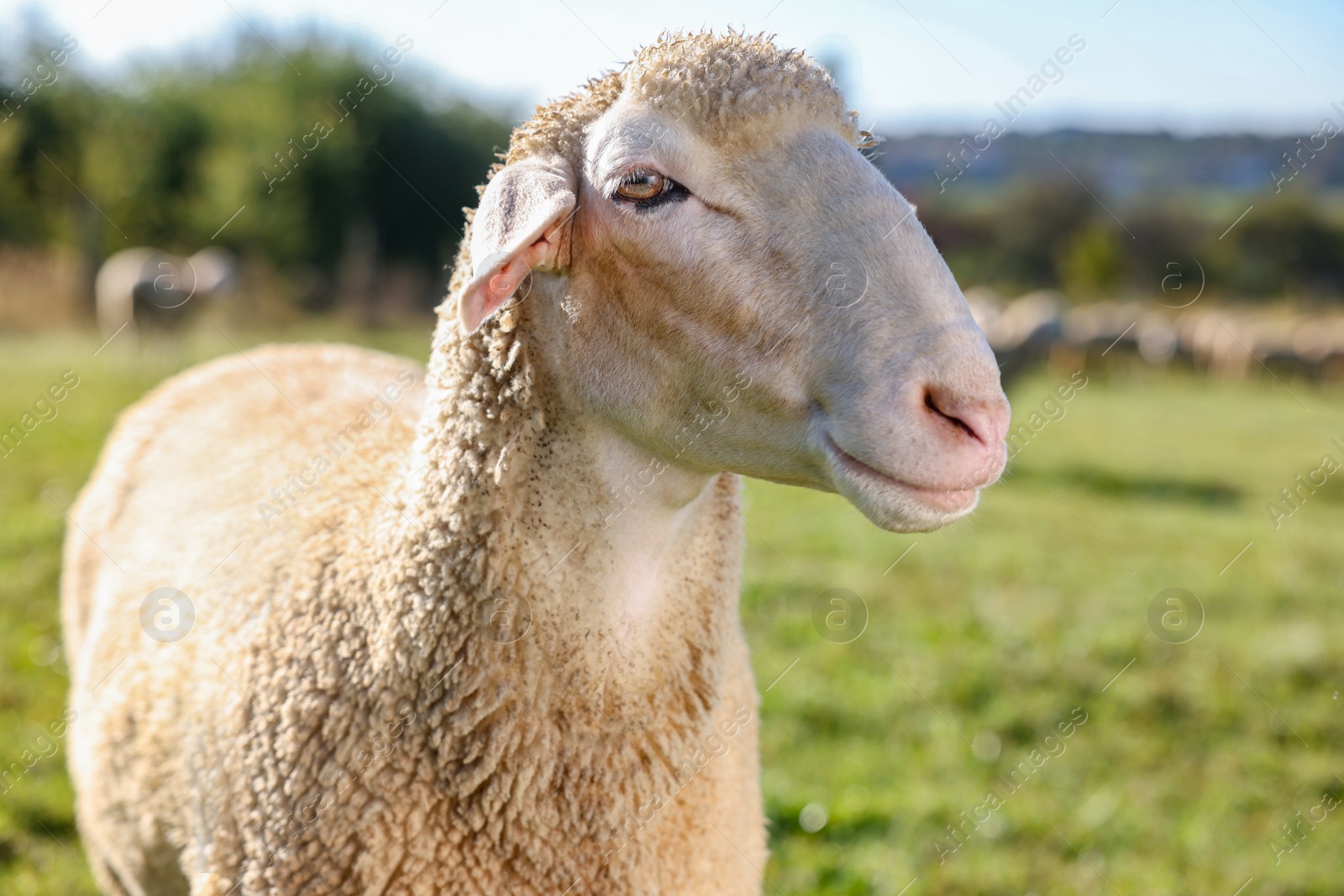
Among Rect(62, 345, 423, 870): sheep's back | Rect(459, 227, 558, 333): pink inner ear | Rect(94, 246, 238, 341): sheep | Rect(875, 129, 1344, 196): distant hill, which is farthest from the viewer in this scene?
Rect(875, 129, 1344, 196): distant hill

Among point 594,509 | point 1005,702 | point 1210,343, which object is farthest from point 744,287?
point 1210,343

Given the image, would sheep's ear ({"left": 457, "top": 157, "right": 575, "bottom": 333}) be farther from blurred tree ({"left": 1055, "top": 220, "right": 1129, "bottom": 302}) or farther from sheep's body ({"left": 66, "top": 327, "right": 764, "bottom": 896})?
blurred tree ({"left": 1055, "top": 220, "right": 1129, "bottom": 302})

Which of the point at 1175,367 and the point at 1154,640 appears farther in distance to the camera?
the point at 1175,367

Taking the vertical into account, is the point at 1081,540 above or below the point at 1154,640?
below

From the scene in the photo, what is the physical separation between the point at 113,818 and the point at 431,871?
132cm

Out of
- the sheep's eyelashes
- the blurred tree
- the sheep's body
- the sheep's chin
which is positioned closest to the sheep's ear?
the sheep's eyelashes

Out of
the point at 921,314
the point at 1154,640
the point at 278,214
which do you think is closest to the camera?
the point at 921,314

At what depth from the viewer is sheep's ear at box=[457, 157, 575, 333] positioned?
1698 millimetres

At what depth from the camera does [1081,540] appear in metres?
8.55

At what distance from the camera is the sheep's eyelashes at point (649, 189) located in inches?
70.7

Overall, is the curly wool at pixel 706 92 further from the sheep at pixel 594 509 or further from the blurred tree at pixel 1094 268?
the blurred tree at pixel 1094 268

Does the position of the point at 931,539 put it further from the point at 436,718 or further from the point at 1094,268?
the point at 1094,268

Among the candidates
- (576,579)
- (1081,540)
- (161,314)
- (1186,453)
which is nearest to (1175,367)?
(1186,453)

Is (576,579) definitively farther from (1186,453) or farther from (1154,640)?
(1186,453)
